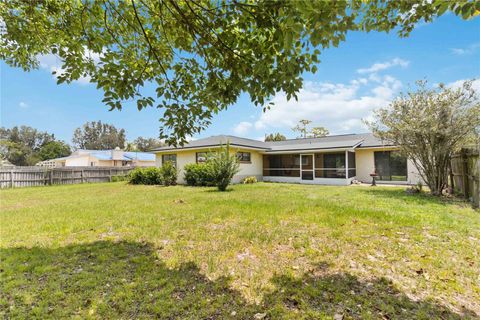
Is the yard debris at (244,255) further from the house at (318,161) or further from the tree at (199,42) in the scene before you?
the house at (318,161)

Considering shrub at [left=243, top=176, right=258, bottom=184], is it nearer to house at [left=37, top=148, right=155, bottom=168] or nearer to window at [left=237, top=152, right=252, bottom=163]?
window at [left=237, top=152, right=252, bottom=163]

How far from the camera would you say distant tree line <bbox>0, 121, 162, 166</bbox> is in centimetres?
5100

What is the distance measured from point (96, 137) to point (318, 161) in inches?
2602

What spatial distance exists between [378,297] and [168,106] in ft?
12.4

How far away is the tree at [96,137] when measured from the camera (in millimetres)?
62562

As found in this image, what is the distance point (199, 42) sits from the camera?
320 centimetres

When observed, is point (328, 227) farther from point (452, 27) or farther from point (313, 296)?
point (452, 27)

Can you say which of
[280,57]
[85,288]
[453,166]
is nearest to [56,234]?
[85,288]

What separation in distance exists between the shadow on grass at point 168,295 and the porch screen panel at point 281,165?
15.9m

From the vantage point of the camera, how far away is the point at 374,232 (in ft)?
15.9

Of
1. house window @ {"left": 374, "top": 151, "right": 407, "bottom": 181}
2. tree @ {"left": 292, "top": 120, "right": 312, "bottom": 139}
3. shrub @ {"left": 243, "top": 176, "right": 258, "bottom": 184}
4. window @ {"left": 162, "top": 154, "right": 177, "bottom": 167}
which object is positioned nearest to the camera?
house window @ {"left": 374, "top": 151, "right": 407, "bottom": 181}

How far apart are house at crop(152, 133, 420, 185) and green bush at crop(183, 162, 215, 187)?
98 centimetres

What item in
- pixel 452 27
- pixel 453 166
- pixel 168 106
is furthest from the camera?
pixel 453 166

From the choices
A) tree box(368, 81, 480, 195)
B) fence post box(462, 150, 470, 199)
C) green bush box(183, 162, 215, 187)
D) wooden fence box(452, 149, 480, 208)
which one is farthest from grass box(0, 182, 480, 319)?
green bush box(183, 162, 215, 187)
